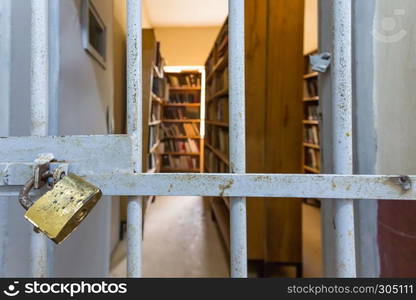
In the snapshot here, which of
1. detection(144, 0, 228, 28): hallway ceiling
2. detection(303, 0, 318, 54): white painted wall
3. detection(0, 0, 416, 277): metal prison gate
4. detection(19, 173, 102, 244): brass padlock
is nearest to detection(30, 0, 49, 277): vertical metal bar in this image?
→ detection(0, 0, 416, 277): metal prison gate

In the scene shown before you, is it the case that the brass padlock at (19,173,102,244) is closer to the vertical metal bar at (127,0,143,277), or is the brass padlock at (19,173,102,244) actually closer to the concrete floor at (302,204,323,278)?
the vertical metal bar at (127,0,143,277)

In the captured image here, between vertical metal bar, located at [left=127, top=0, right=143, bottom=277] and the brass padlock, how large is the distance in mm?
83

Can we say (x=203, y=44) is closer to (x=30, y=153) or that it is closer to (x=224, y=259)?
(x=224, y=259)

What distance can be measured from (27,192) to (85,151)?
11cm

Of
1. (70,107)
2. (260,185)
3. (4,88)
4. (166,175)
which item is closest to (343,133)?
(260,185)

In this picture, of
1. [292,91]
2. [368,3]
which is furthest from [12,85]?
[292,91]

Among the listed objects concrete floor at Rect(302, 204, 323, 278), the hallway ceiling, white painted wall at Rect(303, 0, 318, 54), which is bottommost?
concrete floor at Rect(302, 204, 323, 278)

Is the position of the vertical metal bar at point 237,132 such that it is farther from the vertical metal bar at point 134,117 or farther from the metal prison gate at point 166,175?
the vertical metal bar at point 134,117

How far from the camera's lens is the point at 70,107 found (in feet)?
2.84

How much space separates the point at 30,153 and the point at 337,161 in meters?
0.53

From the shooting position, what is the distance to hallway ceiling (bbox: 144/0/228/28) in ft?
12.6

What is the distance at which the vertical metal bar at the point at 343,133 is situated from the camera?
41cm

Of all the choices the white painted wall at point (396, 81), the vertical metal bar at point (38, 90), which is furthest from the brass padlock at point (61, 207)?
the white painted wall at point (396, 81)

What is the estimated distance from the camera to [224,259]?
2107 mm
